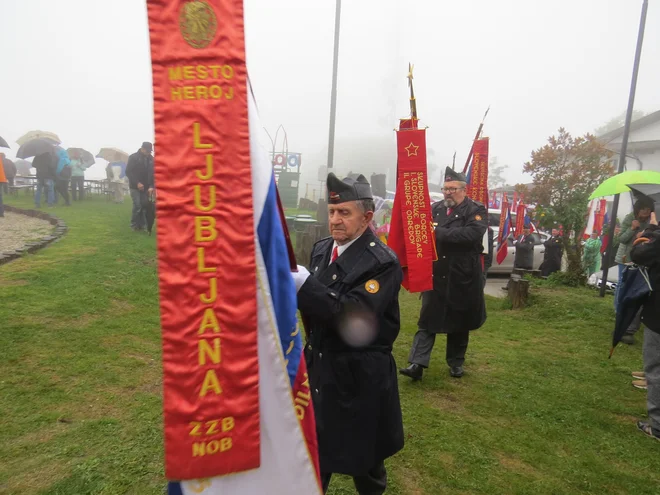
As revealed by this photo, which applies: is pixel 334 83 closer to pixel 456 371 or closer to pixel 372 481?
pixel 456 371

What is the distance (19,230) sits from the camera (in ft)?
32.6

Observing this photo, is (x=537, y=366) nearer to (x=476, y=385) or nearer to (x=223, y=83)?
(x=476, y=385)

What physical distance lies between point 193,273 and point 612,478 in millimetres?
3327

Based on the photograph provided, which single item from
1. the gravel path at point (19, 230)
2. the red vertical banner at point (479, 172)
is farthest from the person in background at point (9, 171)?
the red vertical banner at point (479, 172)

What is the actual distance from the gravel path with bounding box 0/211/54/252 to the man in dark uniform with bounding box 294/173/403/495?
7.24 m

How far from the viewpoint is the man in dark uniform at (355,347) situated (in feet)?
7.05

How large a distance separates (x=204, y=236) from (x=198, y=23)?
2.03ft

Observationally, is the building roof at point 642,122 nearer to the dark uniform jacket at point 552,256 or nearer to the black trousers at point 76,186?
the dark uniform jacket at point 552,256

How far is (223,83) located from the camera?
4.44 feet

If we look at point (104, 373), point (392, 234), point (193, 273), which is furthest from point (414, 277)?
point (193, 273)

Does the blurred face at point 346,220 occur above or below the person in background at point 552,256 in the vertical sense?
above

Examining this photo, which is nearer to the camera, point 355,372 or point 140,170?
point 355,372

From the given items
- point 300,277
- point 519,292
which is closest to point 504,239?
point 519,292

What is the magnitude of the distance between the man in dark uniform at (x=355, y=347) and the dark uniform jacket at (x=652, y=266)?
2501mm
